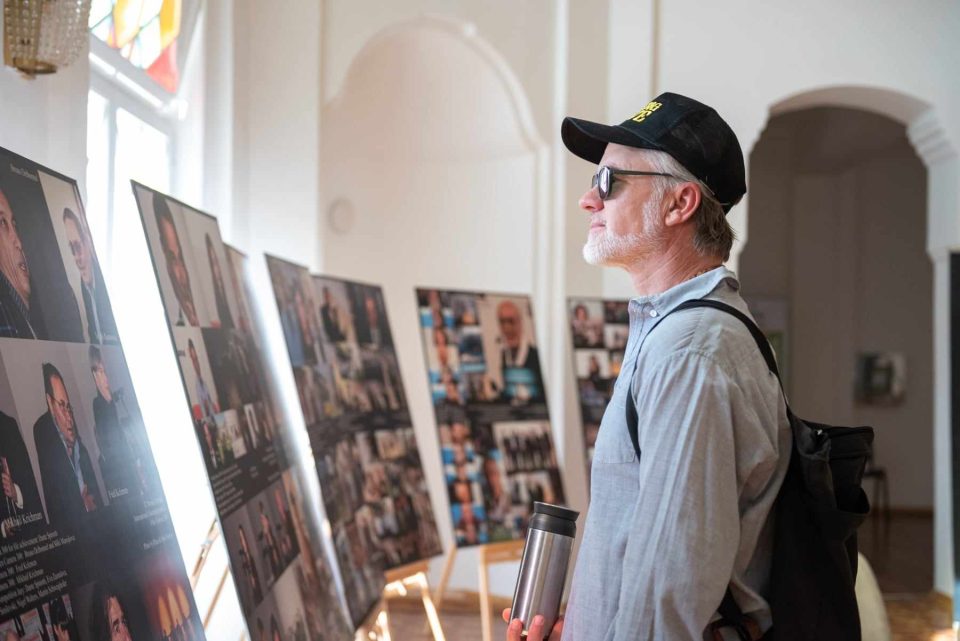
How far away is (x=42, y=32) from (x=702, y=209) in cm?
165

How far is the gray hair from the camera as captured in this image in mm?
1985

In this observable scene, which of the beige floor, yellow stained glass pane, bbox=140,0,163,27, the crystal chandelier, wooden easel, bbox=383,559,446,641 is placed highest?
yellow stained glass pane, bbox=140,0,163,27

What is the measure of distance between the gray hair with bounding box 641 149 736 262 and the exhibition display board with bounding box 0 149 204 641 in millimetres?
1103

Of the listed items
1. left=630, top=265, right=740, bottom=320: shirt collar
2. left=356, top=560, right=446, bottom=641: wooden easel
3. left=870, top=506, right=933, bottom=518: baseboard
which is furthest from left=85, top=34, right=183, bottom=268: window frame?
left=870, top=506, right=933, bottom=518: baseboard

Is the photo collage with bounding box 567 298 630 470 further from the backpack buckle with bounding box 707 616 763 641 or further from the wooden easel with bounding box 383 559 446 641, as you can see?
the backpack buckle with bounding box 707 616 763 641

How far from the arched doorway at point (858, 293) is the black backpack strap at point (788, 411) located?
394 inches

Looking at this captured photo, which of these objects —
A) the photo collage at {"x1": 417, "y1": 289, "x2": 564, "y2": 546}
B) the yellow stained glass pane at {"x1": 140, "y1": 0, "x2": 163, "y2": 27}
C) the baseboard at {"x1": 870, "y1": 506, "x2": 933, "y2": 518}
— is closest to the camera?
the yellow stained glass pane at {"x1": 140, "y1": 0, "x2": 163, "y2": 27}

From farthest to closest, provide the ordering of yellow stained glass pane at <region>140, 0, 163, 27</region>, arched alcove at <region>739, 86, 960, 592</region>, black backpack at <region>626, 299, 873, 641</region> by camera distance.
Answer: arched alcove at <region>739, 86, 960, 592</region>, yellow stained glass pane at <region>140, 0, 163, 27</region>, black backpack at <region>626, 299, 873, 641</region>

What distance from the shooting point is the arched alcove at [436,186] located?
701 cm

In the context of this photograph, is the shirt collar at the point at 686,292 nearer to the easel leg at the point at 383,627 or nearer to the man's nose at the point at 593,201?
the man's nose at the point at 593,201

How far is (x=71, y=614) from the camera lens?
1688mm

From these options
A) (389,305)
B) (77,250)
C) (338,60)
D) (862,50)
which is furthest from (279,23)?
(77,250)

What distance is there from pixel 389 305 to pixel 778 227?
6009 mm

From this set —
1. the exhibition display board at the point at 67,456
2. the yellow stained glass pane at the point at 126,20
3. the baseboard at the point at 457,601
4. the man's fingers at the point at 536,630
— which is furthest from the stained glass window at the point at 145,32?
the baseboard at the point at 457,601
